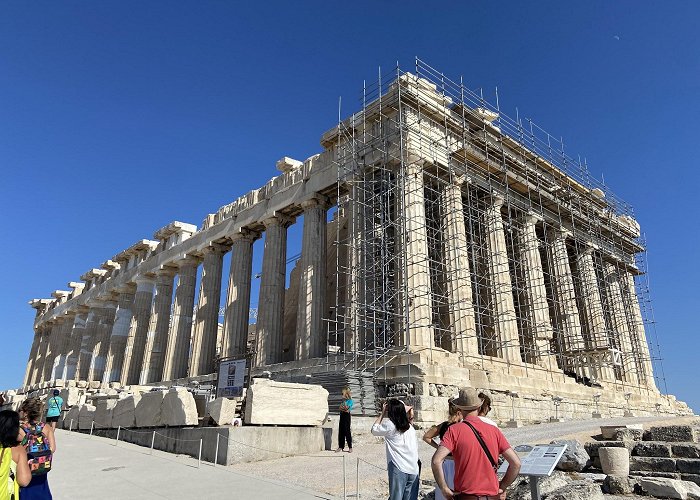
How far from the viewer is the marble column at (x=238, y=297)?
30.2m

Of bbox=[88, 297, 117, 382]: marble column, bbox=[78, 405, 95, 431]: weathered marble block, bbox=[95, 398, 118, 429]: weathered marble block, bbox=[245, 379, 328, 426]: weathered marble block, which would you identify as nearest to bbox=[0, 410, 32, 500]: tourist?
bbox=[245, 379, 328, 426]: weathered marble block

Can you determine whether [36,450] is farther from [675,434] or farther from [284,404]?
[675,434]

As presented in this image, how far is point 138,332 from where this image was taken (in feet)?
128

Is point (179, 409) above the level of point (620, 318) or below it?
below

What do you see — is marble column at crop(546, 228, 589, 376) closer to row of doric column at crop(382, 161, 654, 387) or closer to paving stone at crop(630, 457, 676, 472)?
Answer: row of doric column at crop(382, 161, 654, 387)

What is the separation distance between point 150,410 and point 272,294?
519 inches

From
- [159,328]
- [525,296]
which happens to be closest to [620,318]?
[525,296]

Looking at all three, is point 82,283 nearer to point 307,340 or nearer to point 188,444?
point 307,340

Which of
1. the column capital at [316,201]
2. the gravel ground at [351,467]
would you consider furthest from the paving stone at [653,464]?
the column capital at [316,201]

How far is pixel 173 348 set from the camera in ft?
112

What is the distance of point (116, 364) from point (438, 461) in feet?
136

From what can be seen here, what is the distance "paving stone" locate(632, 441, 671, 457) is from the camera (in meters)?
9.99

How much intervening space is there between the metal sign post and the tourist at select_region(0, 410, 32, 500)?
177 inches

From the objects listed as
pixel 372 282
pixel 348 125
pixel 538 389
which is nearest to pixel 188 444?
pixel 372 282
